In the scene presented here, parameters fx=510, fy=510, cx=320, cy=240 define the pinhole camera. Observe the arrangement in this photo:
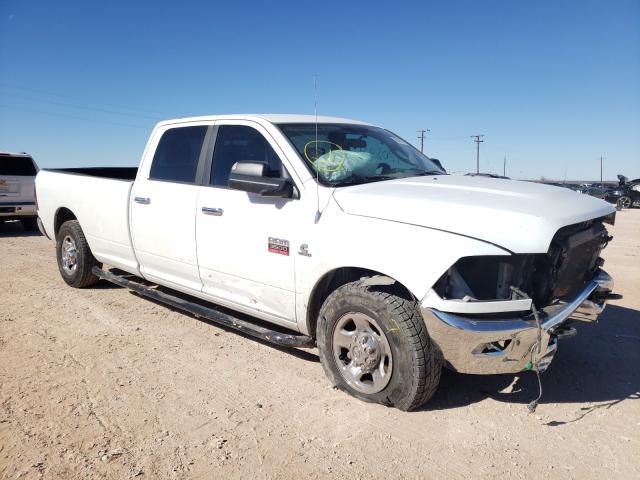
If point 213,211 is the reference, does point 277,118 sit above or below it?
above

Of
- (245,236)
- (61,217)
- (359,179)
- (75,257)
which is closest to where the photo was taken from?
(359,179)

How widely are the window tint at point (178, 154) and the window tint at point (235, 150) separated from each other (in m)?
0.27

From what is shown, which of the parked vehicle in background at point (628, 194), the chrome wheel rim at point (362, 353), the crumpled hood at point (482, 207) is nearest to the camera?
the crumpled hood at point (482, 207)

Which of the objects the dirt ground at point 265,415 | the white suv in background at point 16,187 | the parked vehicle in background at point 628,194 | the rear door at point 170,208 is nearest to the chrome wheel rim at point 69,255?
the dirt ground at point 265,415

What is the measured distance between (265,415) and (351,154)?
2.10 metres

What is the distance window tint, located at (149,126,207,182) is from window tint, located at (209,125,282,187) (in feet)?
0.89

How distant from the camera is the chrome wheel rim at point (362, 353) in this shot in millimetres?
3309

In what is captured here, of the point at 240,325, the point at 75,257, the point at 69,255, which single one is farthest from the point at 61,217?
the point at 240,325

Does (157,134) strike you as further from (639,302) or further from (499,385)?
(639,302)

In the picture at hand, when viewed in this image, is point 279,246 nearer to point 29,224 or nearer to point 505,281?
point 505,281

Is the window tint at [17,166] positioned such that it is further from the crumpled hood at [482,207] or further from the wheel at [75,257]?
the crumpled hood at [482,207]

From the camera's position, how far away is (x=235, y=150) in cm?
440

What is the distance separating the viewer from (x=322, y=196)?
11.8 ft

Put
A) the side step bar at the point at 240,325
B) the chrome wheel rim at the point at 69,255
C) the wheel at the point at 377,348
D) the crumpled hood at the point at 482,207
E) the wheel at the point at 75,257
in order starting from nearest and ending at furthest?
the crumpled hood at the point at 482,207 < the wheel at the point at 377,348 < the side step bar at the point at 240,325 < the wheel at the point at 75,257 < the chrome wheel rim at the point at 69,255
